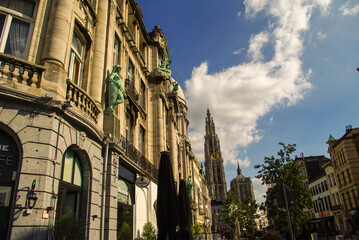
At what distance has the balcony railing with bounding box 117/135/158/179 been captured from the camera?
1471 cm

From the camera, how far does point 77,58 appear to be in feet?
36.7

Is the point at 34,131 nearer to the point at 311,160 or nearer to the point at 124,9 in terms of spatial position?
the point at 124,9

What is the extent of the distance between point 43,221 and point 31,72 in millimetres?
4326

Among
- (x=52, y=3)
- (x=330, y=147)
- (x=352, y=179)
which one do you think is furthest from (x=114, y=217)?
(x=330, y=147)

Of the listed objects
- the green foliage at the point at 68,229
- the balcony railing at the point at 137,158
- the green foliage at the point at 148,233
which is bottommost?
the green foliage at the point at 148,233

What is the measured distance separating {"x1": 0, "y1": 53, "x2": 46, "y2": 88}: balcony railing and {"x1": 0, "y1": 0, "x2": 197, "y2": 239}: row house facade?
0.02 meters

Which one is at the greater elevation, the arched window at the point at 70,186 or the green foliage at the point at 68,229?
the arched window at the point at 70,186

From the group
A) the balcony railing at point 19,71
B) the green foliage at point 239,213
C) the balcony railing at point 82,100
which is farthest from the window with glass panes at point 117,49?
the green foliage at point 239,213

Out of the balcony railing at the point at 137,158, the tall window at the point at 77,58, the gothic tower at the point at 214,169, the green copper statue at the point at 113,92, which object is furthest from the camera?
the gothic tower at the point at 214,169

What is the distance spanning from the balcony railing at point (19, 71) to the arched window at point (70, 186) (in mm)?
2611

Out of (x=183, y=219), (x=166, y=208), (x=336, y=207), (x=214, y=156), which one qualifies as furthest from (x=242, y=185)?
(x=166, y=208)

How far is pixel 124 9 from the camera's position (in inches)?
744

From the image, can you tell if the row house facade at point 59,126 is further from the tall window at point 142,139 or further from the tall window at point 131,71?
the tall window at point 142,139

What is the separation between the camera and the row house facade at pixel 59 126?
688 cm
